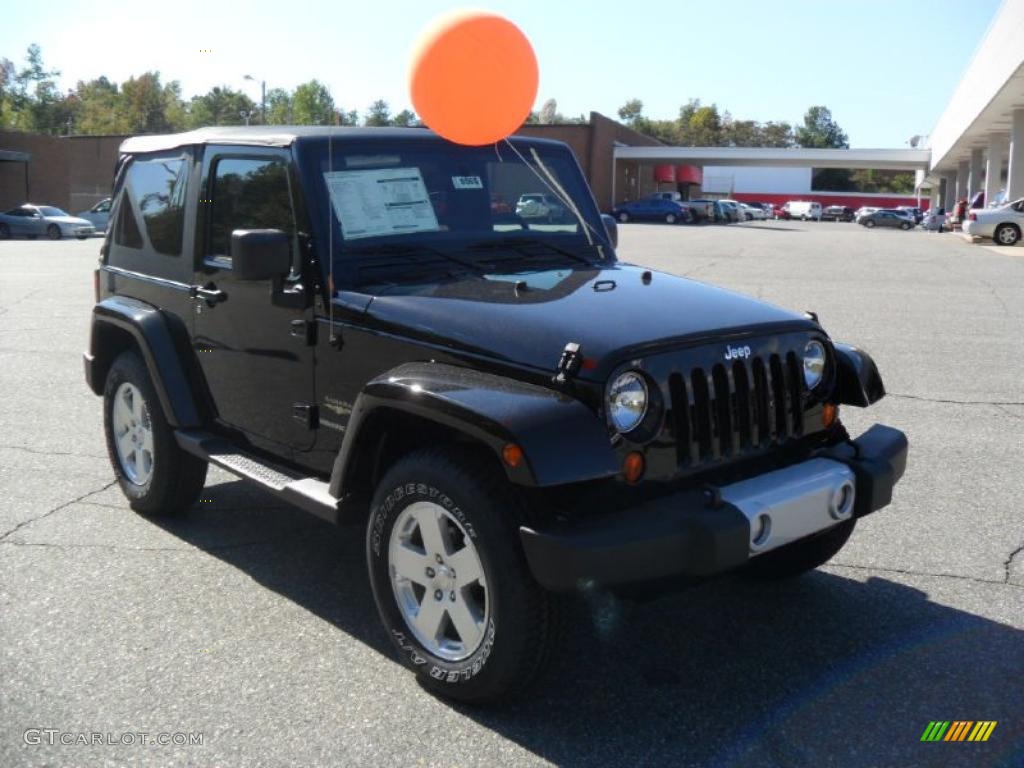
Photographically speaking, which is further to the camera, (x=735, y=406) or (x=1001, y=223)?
(x=1001, y=223)

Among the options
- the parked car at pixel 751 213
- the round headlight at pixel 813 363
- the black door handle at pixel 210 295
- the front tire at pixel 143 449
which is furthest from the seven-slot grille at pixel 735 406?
the parked car at pixel 751 213

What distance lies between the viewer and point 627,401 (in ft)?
11.1

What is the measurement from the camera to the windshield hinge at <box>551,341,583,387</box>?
3307 mm

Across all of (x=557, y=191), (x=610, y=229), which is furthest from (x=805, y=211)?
(x=557, y=191)

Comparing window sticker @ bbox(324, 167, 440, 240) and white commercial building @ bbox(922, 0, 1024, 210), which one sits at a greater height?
white commercial building @ bbox(922, 0, 1024, 210)

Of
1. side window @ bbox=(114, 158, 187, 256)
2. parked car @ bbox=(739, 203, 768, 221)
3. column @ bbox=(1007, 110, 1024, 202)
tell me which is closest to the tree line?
parked car @ bbox=(739, 203, 768, 221)

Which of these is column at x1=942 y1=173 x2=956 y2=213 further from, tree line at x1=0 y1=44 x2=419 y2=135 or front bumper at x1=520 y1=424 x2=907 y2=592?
front bumper at x1=520 y1=424 x2=907 y2=592

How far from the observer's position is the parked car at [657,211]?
56.2 metres

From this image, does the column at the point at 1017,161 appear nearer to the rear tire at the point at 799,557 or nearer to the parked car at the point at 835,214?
the rear tire at the point at 799,557

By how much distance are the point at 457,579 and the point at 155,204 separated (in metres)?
2.94

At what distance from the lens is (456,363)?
3.63 m

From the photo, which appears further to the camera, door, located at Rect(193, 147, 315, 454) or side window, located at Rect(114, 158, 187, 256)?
side window, located at Rect(114, 158, 187, 256)

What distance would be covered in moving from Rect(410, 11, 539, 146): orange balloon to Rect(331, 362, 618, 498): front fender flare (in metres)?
1.47

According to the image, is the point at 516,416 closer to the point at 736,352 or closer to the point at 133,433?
the point at 736,352
